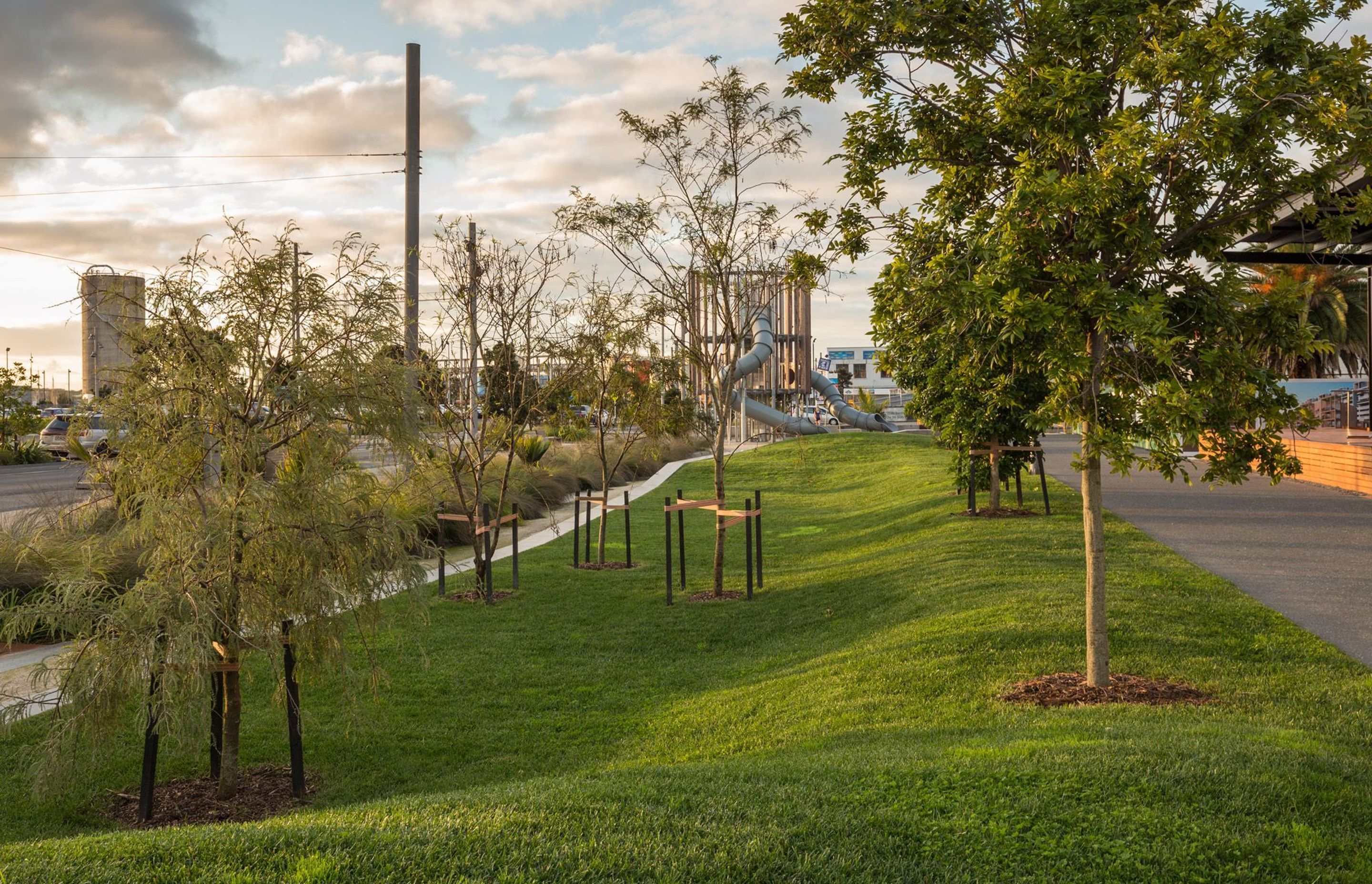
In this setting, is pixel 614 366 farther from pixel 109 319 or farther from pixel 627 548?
pixel 109 319

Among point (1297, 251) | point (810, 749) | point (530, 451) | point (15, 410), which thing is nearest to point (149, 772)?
point (810, 749)

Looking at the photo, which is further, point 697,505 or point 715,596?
point 697,505

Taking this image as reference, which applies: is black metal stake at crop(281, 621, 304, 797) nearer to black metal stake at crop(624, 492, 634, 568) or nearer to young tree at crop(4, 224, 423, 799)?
young tree at crop(4, 224, 423, 799)

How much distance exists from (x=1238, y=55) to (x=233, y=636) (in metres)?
6.33

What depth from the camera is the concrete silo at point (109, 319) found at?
20.2 ft

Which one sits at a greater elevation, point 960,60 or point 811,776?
point 960,60

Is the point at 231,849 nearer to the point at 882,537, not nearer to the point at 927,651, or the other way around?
the point at 927,651

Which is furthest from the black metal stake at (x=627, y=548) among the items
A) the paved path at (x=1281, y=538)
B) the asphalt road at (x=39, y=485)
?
the asphalt road at (x=39, y=485)

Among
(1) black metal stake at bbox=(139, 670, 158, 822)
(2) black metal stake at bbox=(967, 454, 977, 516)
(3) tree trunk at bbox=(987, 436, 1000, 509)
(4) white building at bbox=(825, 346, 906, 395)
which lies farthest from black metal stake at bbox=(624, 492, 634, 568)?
(4) white building at bbox=(825, 346, 906, 395)

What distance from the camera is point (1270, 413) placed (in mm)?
6266

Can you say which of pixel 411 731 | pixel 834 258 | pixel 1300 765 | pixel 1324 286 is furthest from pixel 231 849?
pixel 1324 286

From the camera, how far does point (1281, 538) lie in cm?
1349

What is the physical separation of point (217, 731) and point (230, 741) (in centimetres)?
31

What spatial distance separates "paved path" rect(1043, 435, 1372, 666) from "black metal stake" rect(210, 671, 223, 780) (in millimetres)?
6566
